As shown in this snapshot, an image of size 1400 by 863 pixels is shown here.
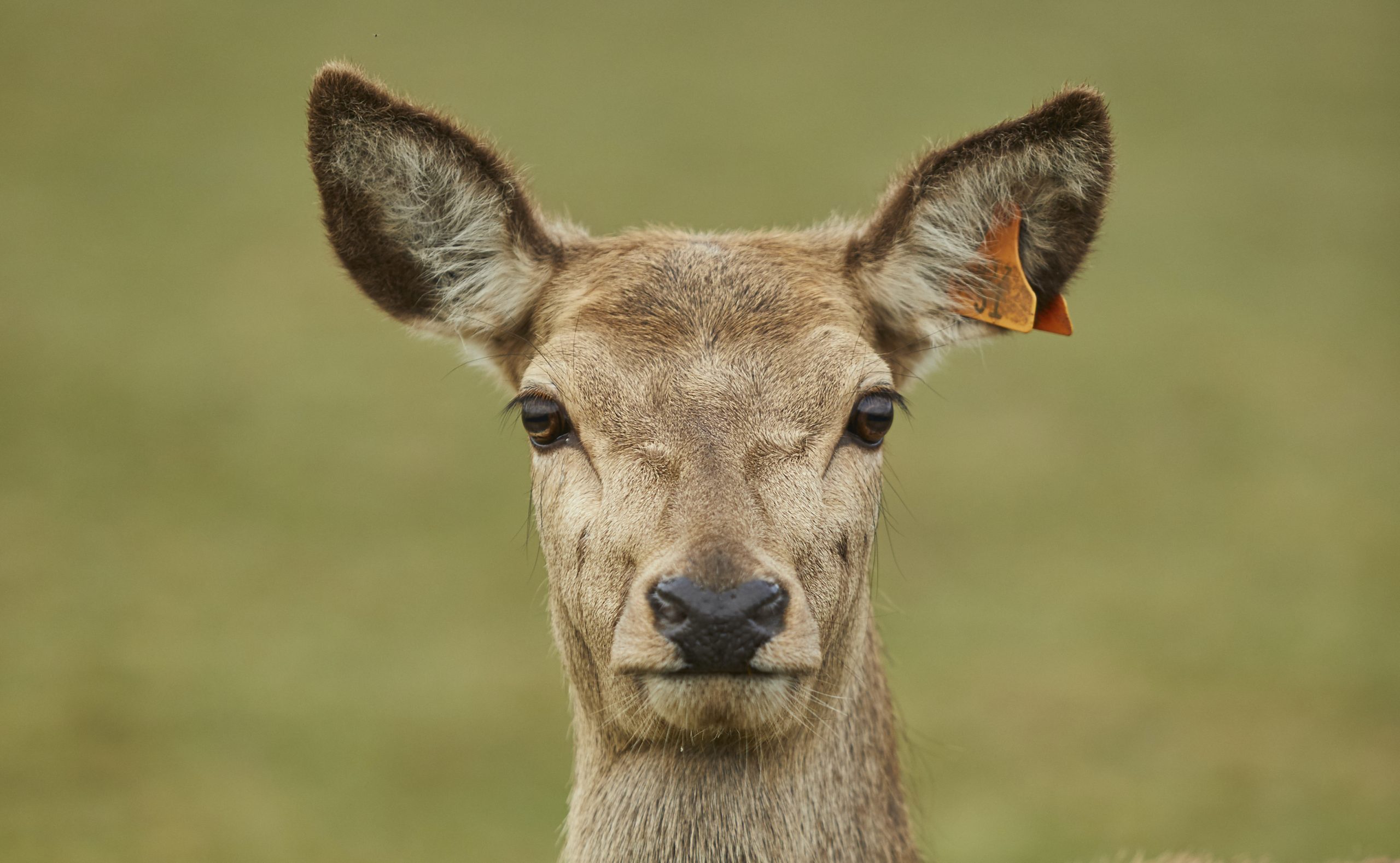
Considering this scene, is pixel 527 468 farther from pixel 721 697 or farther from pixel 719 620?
pixel 719 620

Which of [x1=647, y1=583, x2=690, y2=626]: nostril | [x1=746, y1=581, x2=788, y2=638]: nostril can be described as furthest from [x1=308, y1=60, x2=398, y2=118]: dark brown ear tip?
[x1=746, y1=581, x2=788, y2=638]: nostril

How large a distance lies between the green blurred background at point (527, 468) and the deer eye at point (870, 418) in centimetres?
146

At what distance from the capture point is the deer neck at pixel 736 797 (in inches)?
181

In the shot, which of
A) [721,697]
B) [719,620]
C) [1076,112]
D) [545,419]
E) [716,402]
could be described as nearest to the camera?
[719,620]

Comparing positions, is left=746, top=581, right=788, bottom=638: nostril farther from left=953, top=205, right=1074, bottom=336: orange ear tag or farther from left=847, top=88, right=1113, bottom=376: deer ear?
left=953, top=205, right=1074, bottom=336: orange ear tag

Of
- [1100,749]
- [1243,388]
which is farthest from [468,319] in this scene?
[1243,388]

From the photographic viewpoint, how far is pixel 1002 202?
532 centimetres

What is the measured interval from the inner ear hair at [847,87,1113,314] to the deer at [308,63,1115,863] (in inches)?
0.4

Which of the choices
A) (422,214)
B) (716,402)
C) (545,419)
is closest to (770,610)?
(716,402)

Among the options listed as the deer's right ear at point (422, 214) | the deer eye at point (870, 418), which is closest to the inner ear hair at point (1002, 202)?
the deer eye at point (870, 418)

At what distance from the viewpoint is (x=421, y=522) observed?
1622cm

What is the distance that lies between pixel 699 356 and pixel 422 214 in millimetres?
1447

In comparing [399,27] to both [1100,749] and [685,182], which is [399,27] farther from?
[1100,749]

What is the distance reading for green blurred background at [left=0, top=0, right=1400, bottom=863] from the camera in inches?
464
